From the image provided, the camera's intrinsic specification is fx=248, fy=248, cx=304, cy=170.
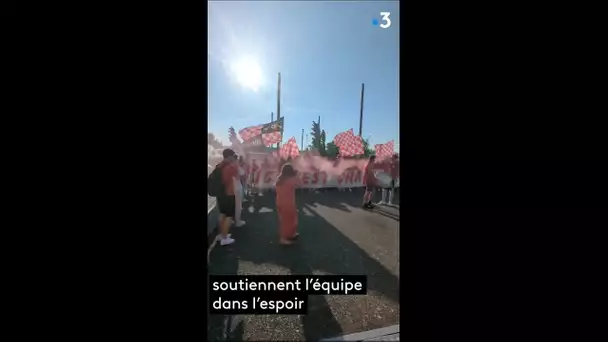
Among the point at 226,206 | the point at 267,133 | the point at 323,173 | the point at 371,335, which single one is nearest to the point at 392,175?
the point at 323,173

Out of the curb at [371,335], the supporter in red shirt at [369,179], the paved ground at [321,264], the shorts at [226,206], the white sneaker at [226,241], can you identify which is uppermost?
the supporter in red shirt at [369,179]

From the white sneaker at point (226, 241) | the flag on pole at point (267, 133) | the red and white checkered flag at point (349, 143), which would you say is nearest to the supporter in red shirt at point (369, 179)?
the red and white checkered flag at point (349, 143)

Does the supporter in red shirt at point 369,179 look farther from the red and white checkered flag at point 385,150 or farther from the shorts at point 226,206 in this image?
the shorts at point 226,206

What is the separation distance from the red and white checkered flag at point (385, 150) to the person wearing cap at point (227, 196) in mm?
3383

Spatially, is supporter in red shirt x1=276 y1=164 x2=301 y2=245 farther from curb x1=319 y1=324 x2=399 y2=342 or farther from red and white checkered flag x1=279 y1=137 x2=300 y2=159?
curb x1=319 y1=324 x2=399 y2=342

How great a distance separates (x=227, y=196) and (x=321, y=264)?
1332mm

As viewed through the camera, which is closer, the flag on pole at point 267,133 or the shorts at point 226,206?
the flag on pole at point 267,133

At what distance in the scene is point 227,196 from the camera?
9.64 feet

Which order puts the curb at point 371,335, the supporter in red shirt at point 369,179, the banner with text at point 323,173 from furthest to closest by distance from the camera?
the supporter in red shirt at point 369,179 → the banner with text at point 323,173 → the curb at point 371,335

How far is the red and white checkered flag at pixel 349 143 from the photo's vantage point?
5742 mm
